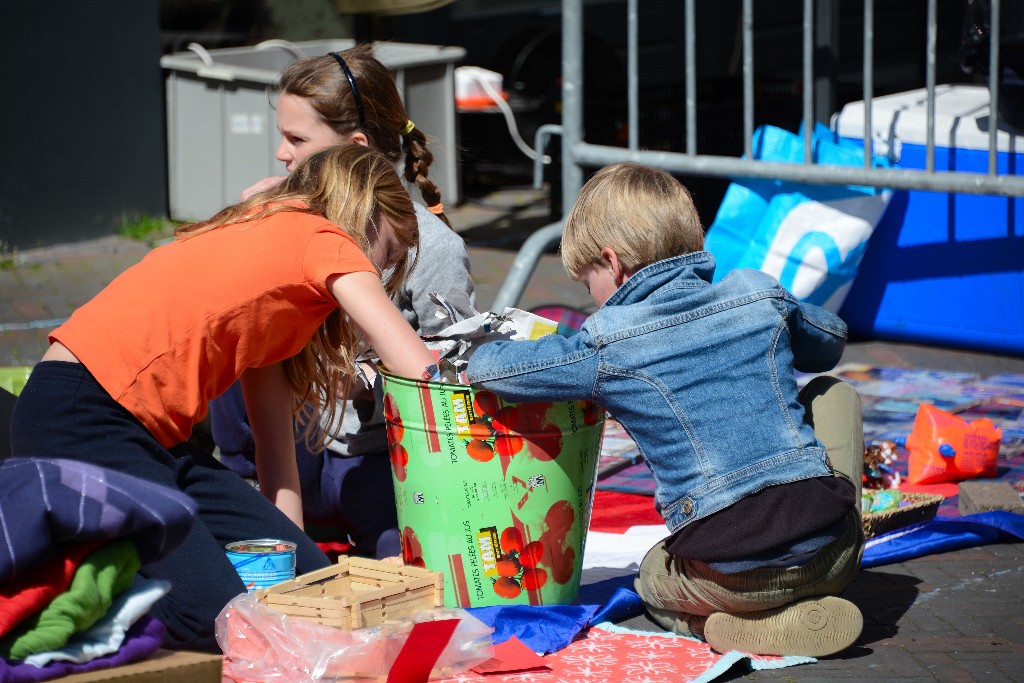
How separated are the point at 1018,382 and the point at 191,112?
16.0 feet

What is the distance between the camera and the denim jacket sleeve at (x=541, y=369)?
2318 millimetres

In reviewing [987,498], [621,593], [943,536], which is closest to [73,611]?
[621,593]

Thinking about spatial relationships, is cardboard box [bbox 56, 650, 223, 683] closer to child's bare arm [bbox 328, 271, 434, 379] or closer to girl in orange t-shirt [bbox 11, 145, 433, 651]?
girl in orange t-shirt [bbox 11, 145, 433, 651]

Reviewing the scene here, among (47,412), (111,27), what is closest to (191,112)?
(111,27)

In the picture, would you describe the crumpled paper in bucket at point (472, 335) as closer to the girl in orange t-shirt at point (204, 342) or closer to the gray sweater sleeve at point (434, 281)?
the girl in orange t-shirt at point (204, 342)

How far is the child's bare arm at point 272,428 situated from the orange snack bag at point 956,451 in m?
1.85

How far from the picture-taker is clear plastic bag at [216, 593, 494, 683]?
7.17 feet

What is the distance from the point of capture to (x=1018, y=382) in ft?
15.8

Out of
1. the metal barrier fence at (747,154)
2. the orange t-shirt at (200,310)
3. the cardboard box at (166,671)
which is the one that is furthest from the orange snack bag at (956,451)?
the cardboard box at (166,671)

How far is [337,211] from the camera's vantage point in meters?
2.56

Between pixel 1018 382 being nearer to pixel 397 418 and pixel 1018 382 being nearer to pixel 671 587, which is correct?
pixel 671 587

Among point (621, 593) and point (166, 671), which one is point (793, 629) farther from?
point (166, 671)

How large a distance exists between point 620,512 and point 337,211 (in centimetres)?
131

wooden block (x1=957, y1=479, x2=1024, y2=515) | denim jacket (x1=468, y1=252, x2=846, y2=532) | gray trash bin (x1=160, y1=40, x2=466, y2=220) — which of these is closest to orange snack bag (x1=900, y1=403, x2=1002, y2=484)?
wooden block (x1=957, y1=479, x2=1024, y2=515)
